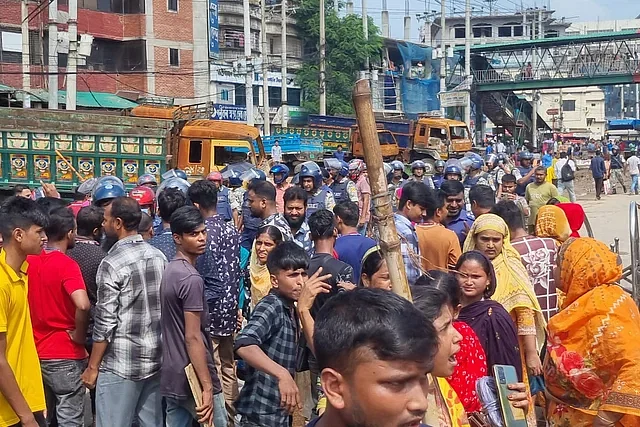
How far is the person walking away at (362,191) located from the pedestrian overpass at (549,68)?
31.5 meters

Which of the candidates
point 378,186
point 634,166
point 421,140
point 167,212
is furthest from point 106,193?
point 421,140

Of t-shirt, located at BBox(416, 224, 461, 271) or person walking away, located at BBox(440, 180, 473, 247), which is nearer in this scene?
t-shirt, located at BBox(416, 224, 461, 271)

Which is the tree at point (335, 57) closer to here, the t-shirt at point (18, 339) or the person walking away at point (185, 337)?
the person walking away at point (185, 337)

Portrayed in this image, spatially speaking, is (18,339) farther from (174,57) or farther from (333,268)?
(174,57)

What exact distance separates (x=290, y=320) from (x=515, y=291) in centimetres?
151

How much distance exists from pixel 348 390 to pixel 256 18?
43.0m

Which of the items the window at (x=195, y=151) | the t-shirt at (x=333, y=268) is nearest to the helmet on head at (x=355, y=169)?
the window at (x=195, y=151)

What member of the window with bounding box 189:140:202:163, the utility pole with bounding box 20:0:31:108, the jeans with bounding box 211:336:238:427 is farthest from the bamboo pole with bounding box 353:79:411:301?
the utility pole with bounding box 20:0:31:108

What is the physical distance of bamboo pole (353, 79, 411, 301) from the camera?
2625 mm

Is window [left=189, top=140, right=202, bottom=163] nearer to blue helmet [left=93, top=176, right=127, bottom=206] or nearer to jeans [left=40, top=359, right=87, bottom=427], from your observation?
blue helmet [left=93, top=176, right=127, bottom=206]

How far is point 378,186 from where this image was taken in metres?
2.71

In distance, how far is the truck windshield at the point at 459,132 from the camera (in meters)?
29.7

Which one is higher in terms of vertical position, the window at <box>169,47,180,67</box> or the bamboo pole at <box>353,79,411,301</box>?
the window at <box>169,47,180,67</box>

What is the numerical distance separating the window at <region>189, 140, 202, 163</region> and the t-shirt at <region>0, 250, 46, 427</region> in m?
15.7
